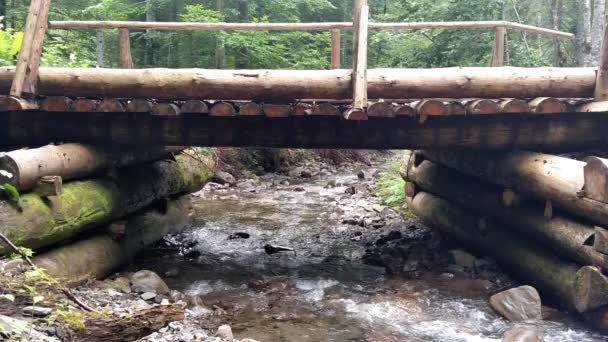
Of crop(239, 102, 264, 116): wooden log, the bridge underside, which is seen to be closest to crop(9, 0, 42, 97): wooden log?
the bridge underside

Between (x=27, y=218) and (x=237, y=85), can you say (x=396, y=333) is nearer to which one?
(x=237, y=85)

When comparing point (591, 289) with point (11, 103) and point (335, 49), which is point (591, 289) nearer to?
point (335, 49)

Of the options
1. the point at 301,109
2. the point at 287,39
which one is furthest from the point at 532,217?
the point at 287,39

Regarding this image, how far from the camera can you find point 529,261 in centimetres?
716

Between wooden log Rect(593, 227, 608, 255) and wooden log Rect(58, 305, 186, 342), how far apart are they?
4402 mm

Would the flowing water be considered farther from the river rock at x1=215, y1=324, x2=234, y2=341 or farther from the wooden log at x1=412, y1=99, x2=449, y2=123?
the wooden log at x1=412, y1=99, x2=449, y2=123

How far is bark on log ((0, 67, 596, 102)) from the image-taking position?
23.0 feet

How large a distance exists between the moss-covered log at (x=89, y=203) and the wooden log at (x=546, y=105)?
6.18 m

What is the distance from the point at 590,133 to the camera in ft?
24.6

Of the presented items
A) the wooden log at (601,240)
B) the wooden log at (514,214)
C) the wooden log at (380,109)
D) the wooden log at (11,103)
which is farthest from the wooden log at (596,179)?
the wooden log at (11,103)

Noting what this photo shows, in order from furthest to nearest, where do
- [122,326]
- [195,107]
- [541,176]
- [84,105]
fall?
[84,105] → [195,107] → [541,176] → [122,326]

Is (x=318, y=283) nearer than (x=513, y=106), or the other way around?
(x=513, y=106)

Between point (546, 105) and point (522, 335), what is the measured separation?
3083 millimetres

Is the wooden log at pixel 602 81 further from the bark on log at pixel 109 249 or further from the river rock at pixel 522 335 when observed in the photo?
the bark on log at pixel 109 249
